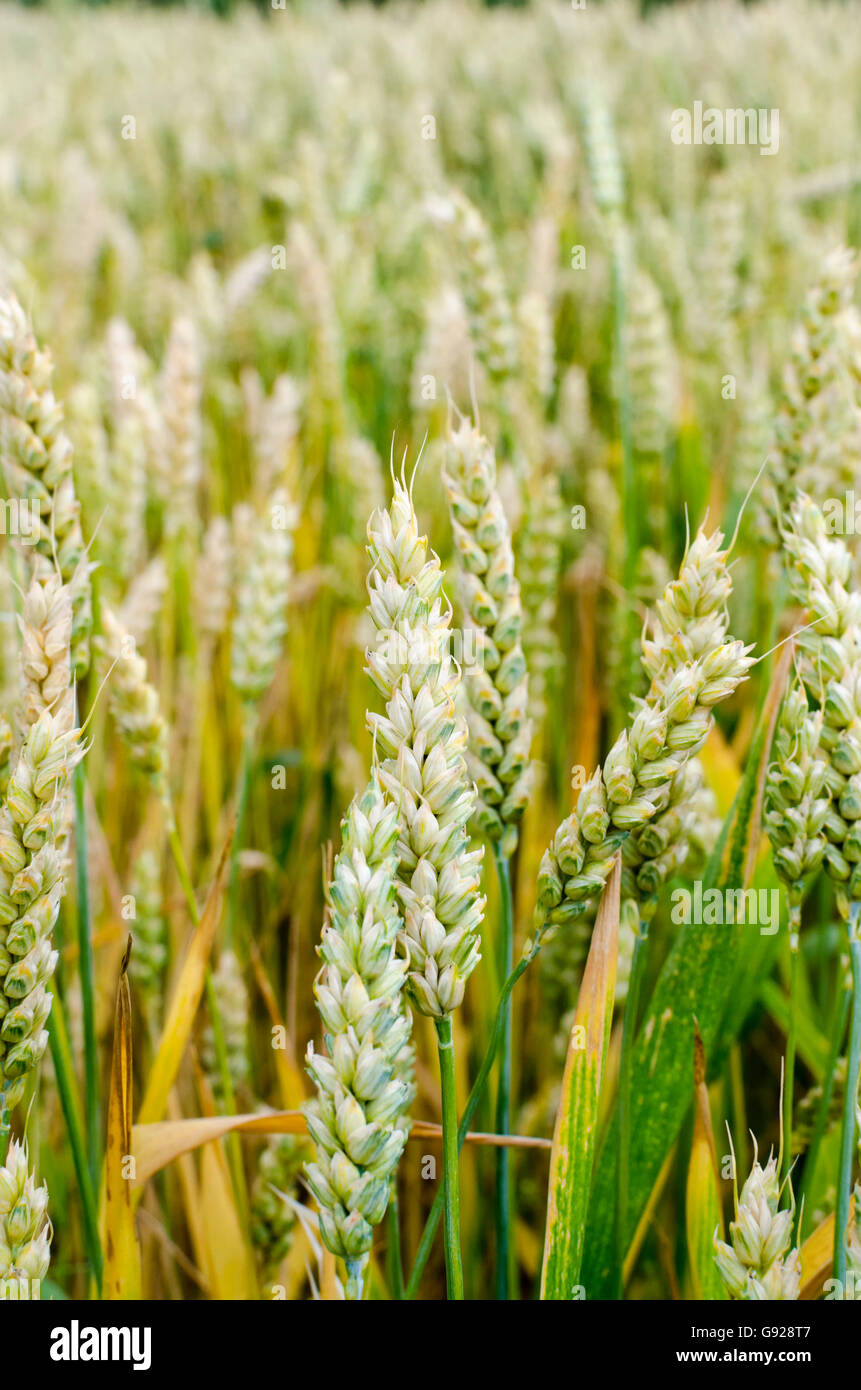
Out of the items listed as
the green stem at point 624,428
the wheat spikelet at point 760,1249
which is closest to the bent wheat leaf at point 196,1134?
the wheat spikelet at point 760,1249

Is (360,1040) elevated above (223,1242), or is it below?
above

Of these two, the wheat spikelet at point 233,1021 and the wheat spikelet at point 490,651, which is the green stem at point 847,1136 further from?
the wheat spikelet at point 233,1021

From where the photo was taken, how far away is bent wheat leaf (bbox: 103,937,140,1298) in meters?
0.51

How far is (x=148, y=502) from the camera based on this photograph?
1.49 metres

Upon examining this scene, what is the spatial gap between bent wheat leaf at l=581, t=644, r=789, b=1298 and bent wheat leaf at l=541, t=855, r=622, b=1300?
0.36 feet

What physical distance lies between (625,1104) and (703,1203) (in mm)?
67

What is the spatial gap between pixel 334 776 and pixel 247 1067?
0.37 metres

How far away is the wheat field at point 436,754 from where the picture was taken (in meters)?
0.46

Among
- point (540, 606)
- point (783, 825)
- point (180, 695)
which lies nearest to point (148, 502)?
point (180, 695)

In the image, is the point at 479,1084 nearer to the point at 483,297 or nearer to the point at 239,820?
the point at 239,820

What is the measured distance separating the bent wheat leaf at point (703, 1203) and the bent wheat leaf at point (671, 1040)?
5cm

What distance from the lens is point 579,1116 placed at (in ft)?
1.66

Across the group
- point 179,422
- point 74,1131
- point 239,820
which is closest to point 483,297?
point 179,422

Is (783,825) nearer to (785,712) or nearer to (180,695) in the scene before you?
(785,712)
